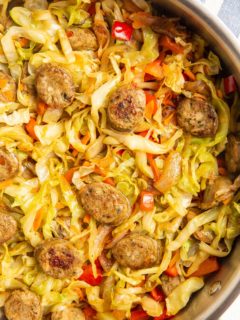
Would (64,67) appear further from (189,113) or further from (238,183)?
(238,183)

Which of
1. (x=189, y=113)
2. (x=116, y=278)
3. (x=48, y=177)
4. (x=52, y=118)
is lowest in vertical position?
(x=116, y=278)

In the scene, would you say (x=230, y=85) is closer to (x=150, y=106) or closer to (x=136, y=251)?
(x=150, y=106)

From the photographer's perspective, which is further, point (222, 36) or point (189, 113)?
point (189, 113)

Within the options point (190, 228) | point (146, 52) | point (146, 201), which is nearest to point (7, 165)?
point (146, 201)

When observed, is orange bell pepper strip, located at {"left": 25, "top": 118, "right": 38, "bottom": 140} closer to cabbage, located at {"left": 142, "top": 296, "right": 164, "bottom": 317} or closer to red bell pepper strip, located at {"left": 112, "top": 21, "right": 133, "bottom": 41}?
red bell pepper strip, located at {"left": 112, "top": 21, "right": 133, "bottom": 41}

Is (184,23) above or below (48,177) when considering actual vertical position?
above

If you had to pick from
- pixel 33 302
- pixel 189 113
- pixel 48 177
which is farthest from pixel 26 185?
pixel 189 113

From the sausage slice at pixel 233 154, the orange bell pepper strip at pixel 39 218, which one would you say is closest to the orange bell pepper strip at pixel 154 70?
the sausage slice at pixel 233 154
